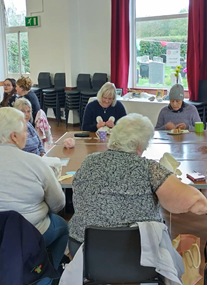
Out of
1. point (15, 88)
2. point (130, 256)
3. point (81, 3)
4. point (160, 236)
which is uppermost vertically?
point (81, 3)

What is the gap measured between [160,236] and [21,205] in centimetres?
76

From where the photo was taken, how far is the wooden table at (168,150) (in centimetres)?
258

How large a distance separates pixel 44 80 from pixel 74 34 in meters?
1.29

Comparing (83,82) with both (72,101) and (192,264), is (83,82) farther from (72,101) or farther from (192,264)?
(192,264)

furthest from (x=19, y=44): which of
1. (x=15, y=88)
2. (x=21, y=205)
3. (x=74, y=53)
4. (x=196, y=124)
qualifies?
(x=21, y=205)

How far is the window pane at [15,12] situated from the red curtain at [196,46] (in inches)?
175

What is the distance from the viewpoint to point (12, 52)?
30.2ft

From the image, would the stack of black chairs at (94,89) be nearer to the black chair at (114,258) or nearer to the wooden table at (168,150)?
the wooden table at (168,150)

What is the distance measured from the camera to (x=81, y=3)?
23.9ft

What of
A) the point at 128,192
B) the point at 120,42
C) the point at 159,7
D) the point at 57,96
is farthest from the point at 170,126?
the point at 57,96

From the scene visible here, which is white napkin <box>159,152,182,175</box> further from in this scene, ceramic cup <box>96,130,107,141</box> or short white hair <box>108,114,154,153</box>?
ceramic cup <box>96,130,107,141</box>

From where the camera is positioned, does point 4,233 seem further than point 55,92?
No

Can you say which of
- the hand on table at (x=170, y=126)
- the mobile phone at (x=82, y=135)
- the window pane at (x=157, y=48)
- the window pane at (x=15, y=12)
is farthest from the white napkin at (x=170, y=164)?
the window pane at (x=15, y=12)

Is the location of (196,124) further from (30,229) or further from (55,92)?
(55,92)
